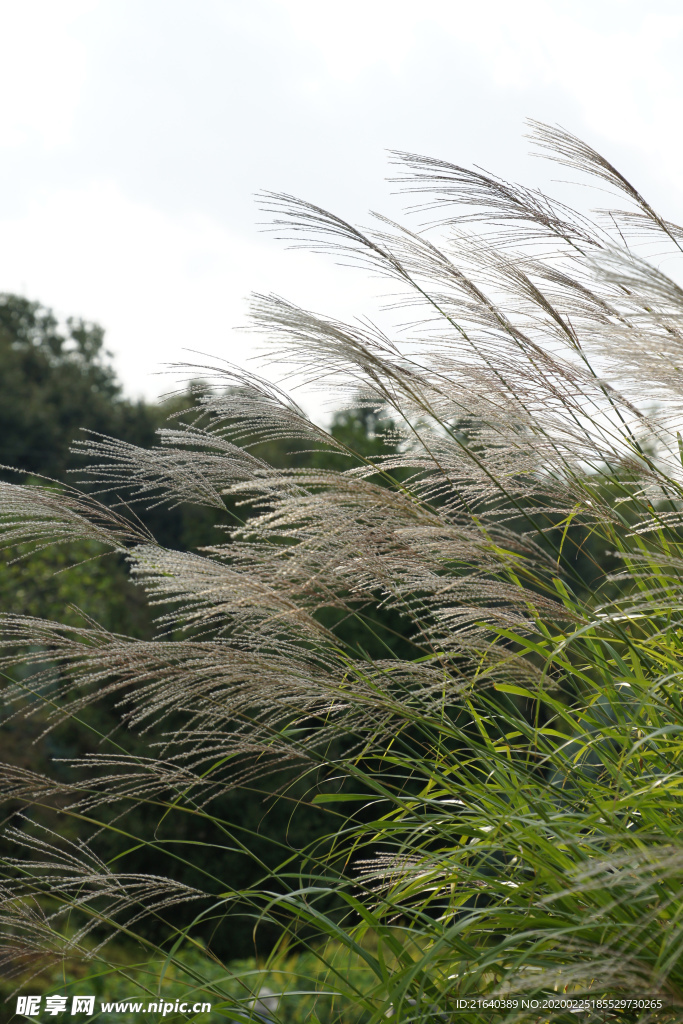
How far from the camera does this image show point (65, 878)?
1636 millimetres

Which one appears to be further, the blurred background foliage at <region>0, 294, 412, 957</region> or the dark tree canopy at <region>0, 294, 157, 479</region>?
the dark tree canopy at <region>0, 294, 157, 479</region>

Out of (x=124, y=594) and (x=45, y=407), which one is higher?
(x=45, y=407)

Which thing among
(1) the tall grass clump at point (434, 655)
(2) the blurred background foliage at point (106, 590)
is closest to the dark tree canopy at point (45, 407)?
(2) the blurred background foliage at point (106, 590)

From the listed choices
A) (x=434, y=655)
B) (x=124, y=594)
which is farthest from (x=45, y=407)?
(x=434, y=655)

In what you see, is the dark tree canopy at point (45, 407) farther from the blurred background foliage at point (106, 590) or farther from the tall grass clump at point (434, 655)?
the tall grass clump at point (434, 655)

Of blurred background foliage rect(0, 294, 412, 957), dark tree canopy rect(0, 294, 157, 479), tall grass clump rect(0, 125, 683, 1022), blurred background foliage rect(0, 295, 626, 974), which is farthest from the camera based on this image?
dark tree canopy rect(0, 294, 157, 479)

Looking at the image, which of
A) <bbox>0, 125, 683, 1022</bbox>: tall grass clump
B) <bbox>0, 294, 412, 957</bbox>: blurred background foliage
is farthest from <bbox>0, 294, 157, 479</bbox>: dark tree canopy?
<bbox>0, 125, 683, 1022</bbox>: tall grass clump

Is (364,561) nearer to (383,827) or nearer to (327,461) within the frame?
(383,827)

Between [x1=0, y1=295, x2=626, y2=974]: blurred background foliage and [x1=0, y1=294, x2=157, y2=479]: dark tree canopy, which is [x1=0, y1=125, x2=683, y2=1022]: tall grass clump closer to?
[x1=0, y1=295, x2=626, y2=974]: blurred background foliage

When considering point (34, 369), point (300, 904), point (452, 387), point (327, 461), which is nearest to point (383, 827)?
point (300, 904)

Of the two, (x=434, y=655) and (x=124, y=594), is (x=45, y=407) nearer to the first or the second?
(x=124, y=594)

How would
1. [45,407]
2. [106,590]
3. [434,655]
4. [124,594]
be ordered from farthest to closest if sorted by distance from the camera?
[45,407], [124,594], [106,590], [434,655]

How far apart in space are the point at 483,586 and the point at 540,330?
80 cm

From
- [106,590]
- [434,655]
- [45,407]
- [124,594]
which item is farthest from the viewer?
[45,407]
